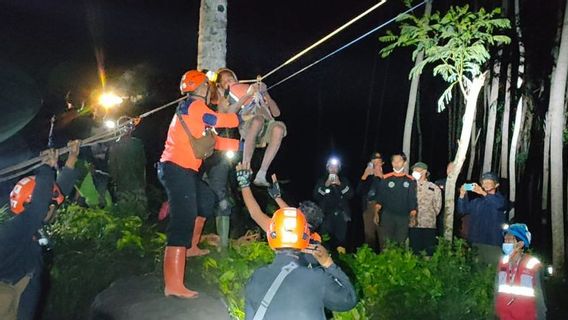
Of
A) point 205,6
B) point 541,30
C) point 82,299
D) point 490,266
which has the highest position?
point 541,30

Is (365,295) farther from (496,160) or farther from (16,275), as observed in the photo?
(496,160)

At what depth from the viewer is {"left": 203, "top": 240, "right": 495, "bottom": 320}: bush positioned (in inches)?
239

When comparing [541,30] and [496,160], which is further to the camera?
[496,160]

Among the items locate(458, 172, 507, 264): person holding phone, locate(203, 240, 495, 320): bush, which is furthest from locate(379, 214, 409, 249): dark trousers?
locate(203, 240, 495, 320): bush

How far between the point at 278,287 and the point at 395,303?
11.0 feet

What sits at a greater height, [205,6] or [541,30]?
[541,30]

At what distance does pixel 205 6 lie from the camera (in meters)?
7.54

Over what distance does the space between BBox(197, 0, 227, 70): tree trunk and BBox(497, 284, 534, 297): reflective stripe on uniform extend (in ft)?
14.9

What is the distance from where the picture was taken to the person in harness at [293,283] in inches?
135

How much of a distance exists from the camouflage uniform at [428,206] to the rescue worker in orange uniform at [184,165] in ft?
15.8

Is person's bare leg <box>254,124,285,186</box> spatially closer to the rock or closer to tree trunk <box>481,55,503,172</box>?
the rock

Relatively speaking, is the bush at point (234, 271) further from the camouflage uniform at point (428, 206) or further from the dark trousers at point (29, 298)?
the camouflage uniform at point (428, 206)

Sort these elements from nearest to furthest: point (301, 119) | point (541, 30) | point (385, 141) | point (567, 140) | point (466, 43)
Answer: point (466, 43) < point (541, 30) < point (567, 140) < point (301, 119) < point (385, 141)

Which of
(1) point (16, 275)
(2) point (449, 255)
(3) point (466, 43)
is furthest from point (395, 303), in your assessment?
(3) point (466, 43)
